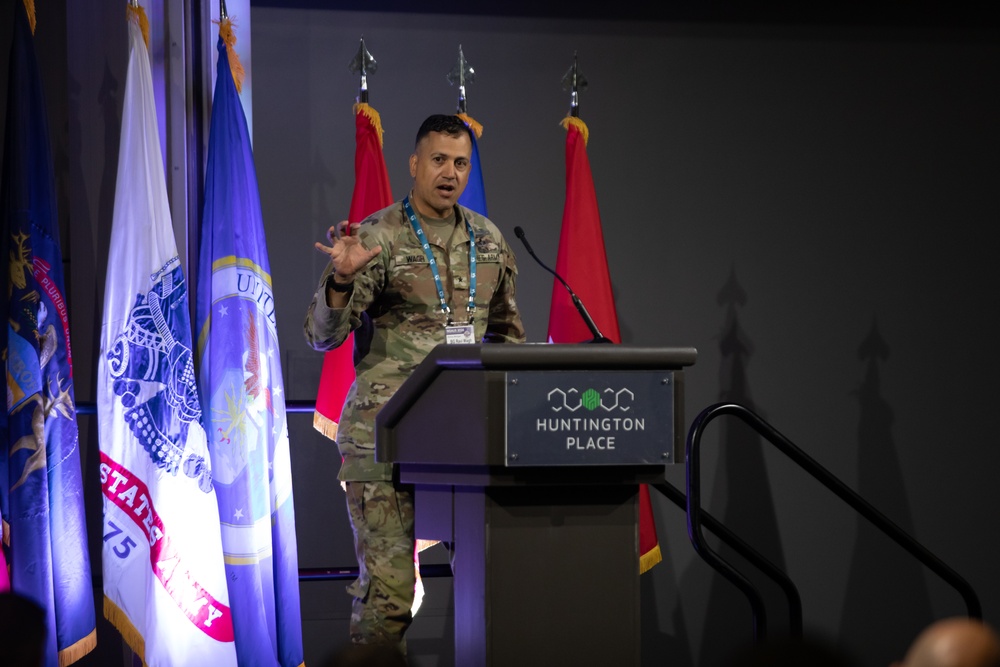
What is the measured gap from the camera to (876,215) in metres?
4.76

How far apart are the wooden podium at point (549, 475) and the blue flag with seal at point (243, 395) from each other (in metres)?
1.49

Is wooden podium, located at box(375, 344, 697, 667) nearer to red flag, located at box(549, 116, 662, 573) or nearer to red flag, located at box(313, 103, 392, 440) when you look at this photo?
red flag, located at box(313, 103, 392, 440)

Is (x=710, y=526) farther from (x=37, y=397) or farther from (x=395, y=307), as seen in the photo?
(x=37, y=397)

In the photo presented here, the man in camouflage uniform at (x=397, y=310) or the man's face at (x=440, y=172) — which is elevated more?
the man's face at (x=440, y=172)

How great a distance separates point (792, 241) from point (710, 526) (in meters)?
1.85

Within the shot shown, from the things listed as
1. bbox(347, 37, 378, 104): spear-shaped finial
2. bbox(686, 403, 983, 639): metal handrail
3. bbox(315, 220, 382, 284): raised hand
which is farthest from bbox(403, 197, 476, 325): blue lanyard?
bbox(347, 37, 378, 104): spear-shaped finial

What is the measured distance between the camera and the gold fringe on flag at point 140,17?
130 inches

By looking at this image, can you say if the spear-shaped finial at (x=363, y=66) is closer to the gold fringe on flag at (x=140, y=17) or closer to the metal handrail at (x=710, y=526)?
the gold fringe on flag at (x=140, y=17)

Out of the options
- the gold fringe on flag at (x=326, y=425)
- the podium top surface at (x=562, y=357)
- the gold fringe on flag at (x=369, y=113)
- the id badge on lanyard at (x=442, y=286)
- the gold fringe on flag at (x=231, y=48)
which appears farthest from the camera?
the gold fringe on flag at (x=369, y=113)

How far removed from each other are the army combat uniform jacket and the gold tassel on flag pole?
1.07 metres

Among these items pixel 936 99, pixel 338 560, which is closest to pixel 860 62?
pixel 936 99

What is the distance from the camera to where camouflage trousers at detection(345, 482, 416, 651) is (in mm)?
2459

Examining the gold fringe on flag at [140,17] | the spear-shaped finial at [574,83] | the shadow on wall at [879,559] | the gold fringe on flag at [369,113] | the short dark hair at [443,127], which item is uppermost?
the gold fringe on flag at [140,17]

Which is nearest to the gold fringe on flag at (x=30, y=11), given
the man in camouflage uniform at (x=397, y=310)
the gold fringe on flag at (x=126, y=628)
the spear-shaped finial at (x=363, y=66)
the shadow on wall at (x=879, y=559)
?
the spear-shaped finial at (x=363, y=66)
